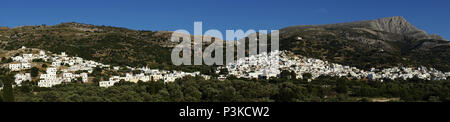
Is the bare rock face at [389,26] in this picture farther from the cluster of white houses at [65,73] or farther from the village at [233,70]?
the cluster of white houses at [65,73]

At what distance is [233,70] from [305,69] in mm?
10145

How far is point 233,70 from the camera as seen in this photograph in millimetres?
56094

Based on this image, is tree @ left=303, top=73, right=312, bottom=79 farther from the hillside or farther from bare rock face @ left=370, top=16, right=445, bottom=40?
bare rock face @ left=370, top=16, right=445, bottom=40

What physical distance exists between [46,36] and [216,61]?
34456 millimetres

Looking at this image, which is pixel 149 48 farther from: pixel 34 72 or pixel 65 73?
pixel 34 72

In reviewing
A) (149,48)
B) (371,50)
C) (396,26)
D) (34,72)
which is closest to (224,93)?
(34,72)

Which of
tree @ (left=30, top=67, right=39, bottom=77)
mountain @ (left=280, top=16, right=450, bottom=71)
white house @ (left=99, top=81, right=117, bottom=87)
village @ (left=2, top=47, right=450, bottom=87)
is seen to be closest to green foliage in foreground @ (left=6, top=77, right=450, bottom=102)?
white house @ (left=99, top=81, right=117, bottom=87)

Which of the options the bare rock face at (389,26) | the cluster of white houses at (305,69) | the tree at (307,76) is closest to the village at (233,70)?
the cluster of white houses at (305,69)

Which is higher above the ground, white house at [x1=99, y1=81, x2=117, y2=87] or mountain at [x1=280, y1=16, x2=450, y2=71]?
mountain at [x1=280, y1=16, x2=450, y2=71]

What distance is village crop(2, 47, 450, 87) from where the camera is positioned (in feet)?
146

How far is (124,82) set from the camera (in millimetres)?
41406
